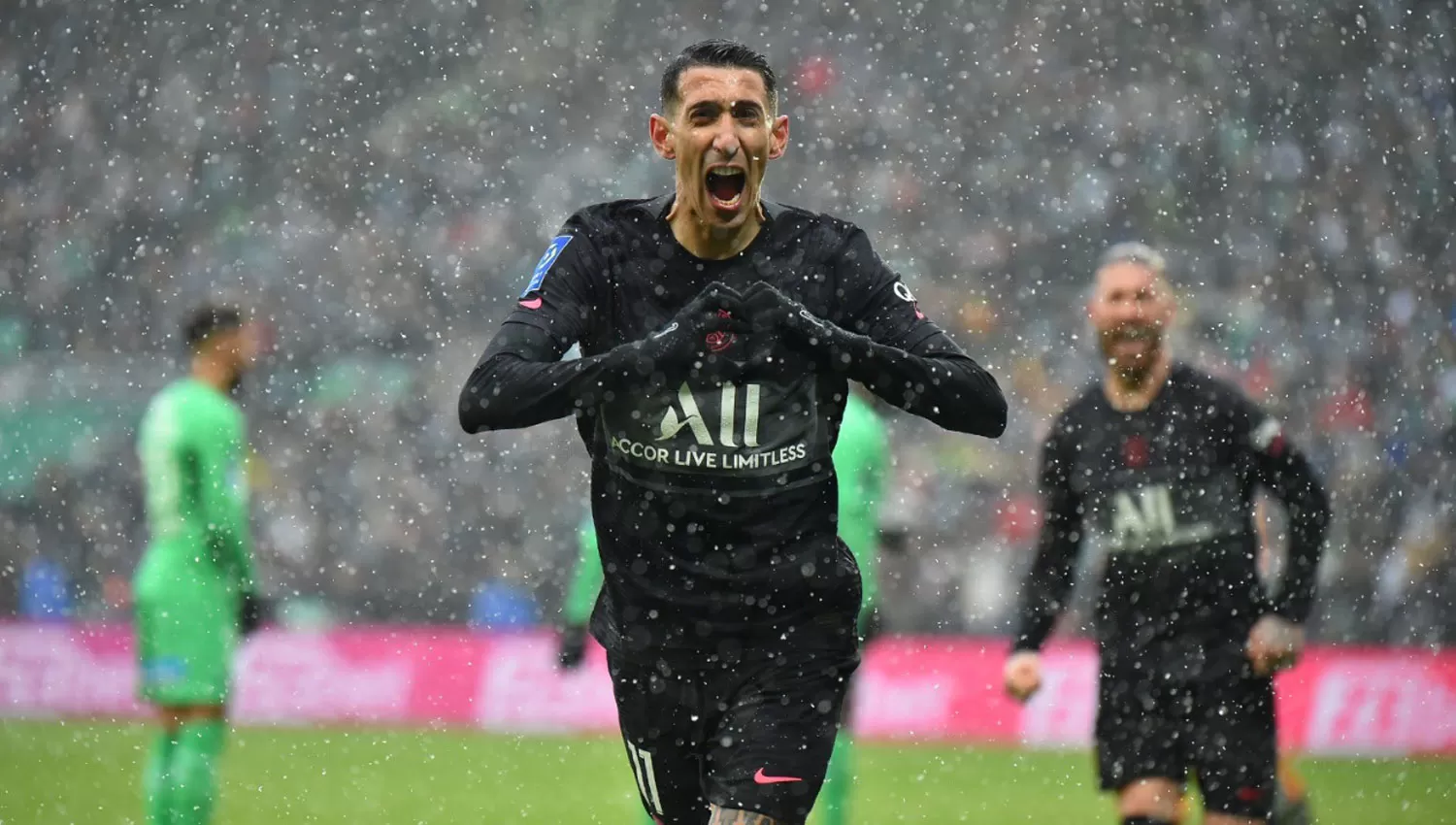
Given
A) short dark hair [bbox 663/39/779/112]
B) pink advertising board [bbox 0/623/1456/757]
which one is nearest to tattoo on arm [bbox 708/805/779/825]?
→ short dark hair [bbox 663/39/779/112]

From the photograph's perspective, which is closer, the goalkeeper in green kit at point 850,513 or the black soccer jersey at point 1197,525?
the black soccer jersey at point 1197,525

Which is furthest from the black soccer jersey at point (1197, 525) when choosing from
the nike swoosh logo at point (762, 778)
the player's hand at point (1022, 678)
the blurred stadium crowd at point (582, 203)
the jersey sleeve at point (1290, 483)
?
the blurred stadium crowd at point (582, 203)

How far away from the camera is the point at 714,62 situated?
3.32 meters

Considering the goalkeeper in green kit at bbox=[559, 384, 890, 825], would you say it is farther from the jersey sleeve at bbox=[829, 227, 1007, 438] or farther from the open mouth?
the open mouth

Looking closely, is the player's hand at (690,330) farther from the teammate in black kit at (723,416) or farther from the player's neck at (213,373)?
the player's neck at (213,373)

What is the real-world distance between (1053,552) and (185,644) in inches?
116

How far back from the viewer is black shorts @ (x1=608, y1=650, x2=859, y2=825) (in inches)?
127

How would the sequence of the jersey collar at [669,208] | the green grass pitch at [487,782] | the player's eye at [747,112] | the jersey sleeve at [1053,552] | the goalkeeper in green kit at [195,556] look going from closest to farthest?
the player's eye at [747,112] < the jersey collar at [669,208] < the jersey sleeve at [1053,552] < the goalkeeper in green kit at [195,556] < the green grass pitch at [487,782]

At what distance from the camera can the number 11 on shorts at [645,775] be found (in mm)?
3455

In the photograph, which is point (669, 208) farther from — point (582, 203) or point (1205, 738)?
point (582, 203)

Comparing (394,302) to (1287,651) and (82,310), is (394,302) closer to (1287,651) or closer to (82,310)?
(82,310)

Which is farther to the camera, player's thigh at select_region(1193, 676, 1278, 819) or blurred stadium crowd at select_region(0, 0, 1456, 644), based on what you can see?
blurred stadium crowd at select_region(0, 0, 1456, 644)

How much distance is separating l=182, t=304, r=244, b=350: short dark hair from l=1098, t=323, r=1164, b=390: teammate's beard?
305cm

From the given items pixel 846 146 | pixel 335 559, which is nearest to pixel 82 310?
pixel 335 559
